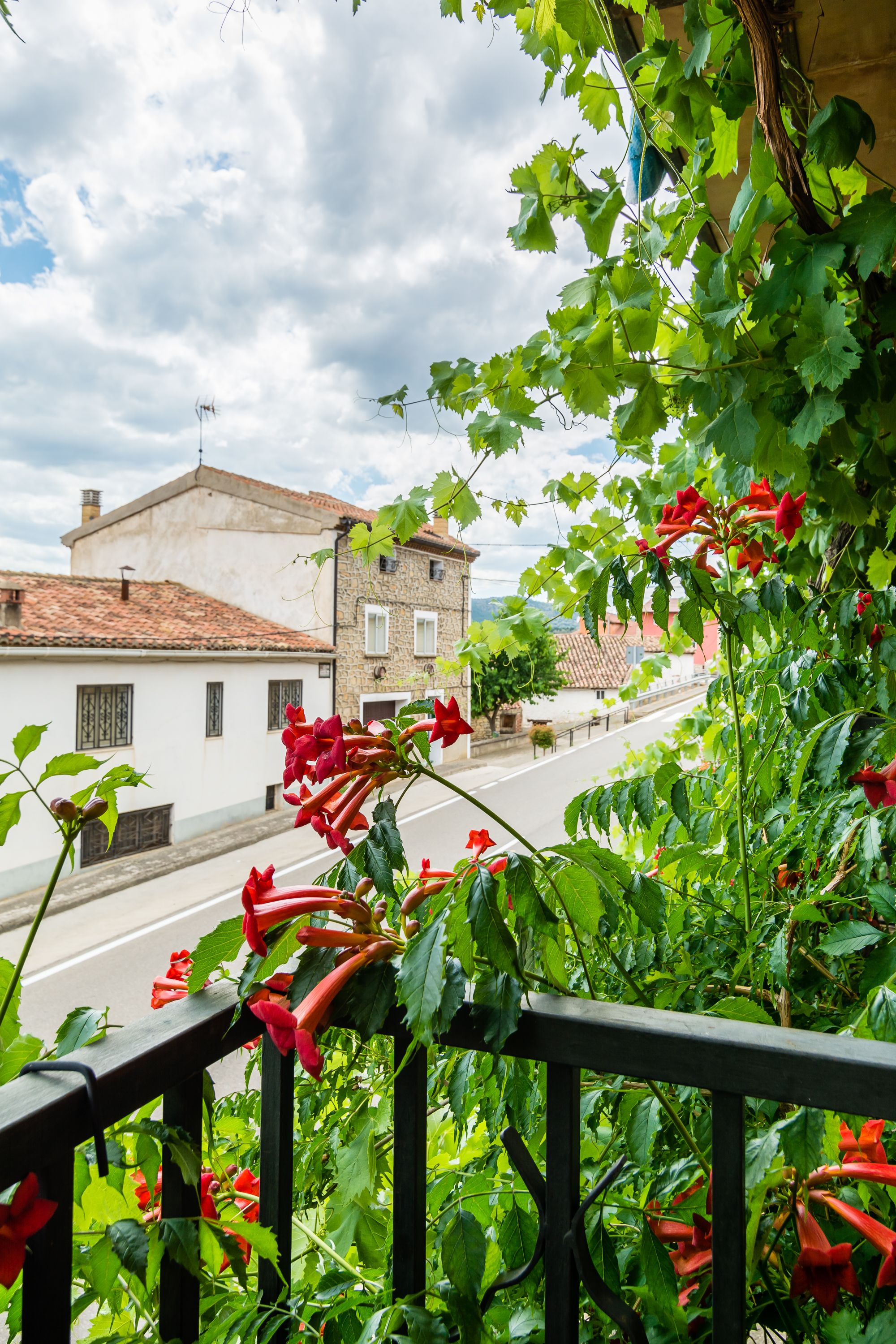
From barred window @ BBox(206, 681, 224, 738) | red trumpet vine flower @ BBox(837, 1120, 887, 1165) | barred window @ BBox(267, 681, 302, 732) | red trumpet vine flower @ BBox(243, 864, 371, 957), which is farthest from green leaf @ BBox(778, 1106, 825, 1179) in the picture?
barred window @ BBox(267, 681, 302, 732)

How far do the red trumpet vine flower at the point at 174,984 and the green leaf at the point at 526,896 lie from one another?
49 cm

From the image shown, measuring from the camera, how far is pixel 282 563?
11.1 metres

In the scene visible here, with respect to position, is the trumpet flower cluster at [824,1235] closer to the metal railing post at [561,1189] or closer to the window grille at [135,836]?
the metal railing post at [561,1189]

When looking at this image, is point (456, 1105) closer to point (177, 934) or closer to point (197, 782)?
point (177, 934)

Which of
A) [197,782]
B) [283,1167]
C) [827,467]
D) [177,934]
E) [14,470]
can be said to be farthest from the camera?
[197,782]

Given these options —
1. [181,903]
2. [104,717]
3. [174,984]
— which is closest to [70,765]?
[174,984]

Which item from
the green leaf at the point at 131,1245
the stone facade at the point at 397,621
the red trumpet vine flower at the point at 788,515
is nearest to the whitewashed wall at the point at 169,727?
the stone facade at the point at 397,621

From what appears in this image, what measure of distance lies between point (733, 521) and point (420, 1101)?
960 millimetres

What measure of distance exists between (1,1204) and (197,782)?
9.18 metres

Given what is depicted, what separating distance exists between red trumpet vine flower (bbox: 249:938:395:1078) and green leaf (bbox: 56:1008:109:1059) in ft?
0.42

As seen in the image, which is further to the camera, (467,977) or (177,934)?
(177,934)

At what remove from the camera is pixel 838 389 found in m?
0.67

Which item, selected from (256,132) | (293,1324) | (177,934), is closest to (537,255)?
(293,1324)

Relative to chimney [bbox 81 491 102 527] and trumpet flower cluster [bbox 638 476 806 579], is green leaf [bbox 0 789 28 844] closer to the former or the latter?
trumpet flower cluster [bbox 638 476 806 579]
